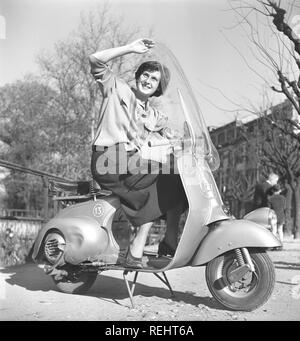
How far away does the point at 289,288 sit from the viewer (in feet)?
14.9

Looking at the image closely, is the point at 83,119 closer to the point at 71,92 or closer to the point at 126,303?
the point at 71,92

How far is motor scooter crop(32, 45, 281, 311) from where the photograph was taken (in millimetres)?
3254

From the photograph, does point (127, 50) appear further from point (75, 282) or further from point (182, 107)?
point (75, 282)

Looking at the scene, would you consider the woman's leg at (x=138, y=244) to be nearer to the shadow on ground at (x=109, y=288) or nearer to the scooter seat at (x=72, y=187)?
the shadow on ground at (x=109, y=288)

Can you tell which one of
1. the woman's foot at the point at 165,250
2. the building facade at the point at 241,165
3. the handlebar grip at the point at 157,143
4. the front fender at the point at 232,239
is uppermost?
the building facade at the point at 241,165

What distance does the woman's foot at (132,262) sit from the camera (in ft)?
11.4

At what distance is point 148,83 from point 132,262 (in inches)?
52.4

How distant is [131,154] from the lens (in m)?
3.55

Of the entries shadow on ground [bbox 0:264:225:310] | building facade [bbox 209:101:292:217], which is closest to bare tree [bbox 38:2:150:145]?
shadow on ground [bbox 0:264:225:310]

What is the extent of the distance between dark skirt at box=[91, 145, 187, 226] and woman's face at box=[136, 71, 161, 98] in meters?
0.51

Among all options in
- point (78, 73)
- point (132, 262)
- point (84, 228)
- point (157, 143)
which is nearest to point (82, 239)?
point (84, 228)

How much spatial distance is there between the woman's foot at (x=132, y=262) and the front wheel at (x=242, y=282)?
1.59 ft

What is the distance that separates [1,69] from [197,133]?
4.81ft

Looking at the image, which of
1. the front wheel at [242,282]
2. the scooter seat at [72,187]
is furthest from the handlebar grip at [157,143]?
the front wheel at [242,282]
